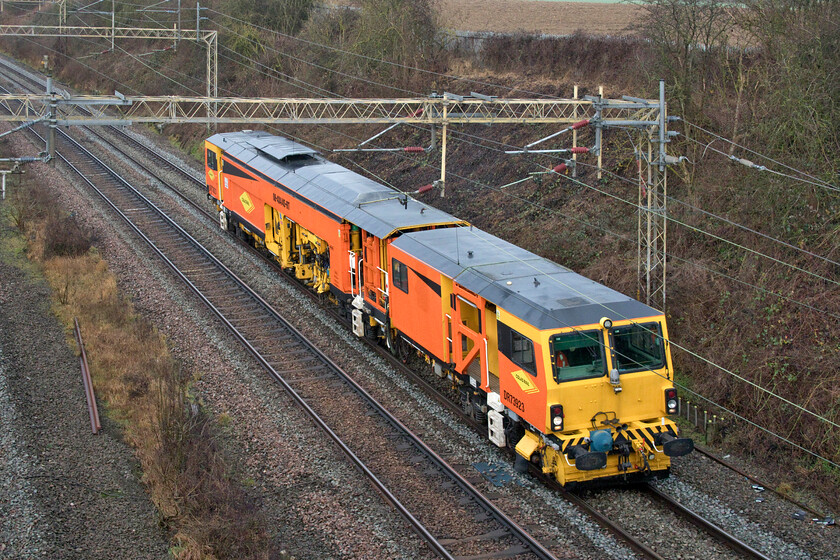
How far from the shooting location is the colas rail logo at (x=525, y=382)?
1197cm

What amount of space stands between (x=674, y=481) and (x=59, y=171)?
30519mm

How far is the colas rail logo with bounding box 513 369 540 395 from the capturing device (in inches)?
471

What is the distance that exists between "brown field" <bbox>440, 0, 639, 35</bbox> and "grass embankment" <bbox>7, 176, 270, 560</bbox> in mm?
21058

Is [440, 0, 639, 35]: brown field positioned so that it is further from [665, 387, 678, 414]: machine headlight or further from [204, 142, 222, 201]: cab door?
[665, 387, 678, 414]: machine headlight

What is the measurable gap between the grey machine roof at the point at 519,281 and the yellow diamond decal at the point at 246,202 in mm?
9734

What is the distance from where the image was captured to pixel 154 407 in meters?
14.3

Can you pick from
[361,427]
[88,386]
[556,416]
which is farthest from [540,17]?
[556,416]

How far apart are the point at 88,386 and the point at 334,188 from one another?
23.9 feet

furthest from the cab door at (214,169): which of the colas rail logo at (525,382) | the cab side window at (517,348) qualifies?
the colas rail logo at (525,382)

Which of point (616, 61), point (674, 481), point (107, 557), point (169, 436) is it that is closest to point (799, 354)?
point (674, 481)

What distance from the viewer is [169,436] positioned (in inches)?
498

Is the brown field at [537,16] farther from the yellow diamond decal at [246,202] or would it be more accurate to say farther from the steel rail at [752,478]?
the steel rail at [752,478]

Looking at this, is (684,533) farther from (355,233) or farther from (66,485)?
(355,233)

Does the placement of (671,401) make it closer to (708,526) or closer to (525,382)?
(708,526)
